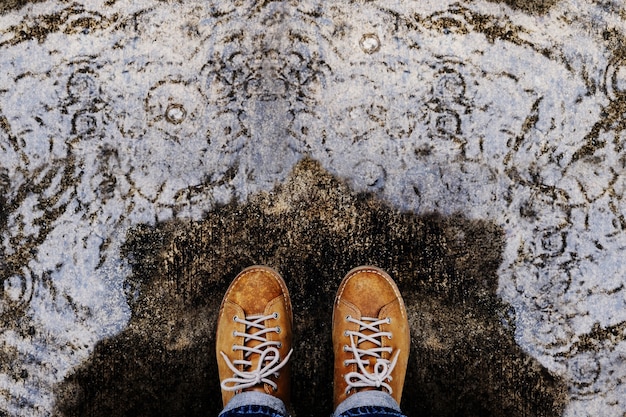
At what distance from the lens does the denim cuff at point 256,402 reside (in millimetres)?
892

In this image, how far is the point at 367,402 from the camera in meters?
0.89

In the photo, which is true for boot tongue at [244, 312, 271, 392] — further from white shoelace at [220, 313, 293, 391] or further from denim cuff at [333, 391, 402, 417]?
denim cuff at [333, 391, 402, 417]

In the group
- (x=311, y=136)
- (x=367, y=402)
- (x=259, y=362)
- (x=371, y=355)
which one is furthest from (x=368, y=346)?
(x=311, y=136)

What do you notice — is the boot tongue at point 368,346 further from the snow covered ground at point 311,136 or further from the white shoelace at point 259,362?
the snow covered ground at point 311,136

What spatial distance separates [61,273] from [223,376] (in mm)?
418

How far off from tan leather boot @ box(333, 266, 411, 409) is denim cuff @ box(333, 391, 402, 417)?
0.05 m

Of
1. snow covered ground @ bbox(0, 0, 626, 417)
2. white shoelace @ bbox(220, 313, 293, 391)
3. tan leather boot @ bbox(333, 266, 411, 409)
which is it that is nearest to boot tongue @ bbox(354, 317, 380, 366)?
tan leather boot @ bbox(333, 266, 411, 409)

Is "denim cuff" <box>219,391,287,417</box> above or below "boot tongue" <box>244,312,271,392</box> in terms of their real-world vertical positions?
below

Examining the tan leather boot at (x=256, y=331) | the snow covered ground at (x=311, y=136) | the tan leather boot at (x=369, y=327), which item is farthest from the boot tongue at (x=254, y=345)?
the snow covered ground at (x=311, y=136)

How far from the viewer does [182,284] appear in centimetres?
99

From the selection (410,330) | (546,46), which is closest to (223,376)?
(410,330)

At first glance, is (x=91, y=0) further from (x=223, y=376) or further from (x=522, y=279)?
(x=522, y=279)

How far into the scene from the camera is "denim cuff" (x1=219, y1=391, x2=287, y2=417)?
892 millimetres

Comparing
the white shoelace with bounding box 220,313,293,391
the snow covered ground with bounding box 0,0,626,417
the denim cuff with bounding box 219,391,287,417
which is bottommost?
the denim cuff with bounding box 219,391,287,417
